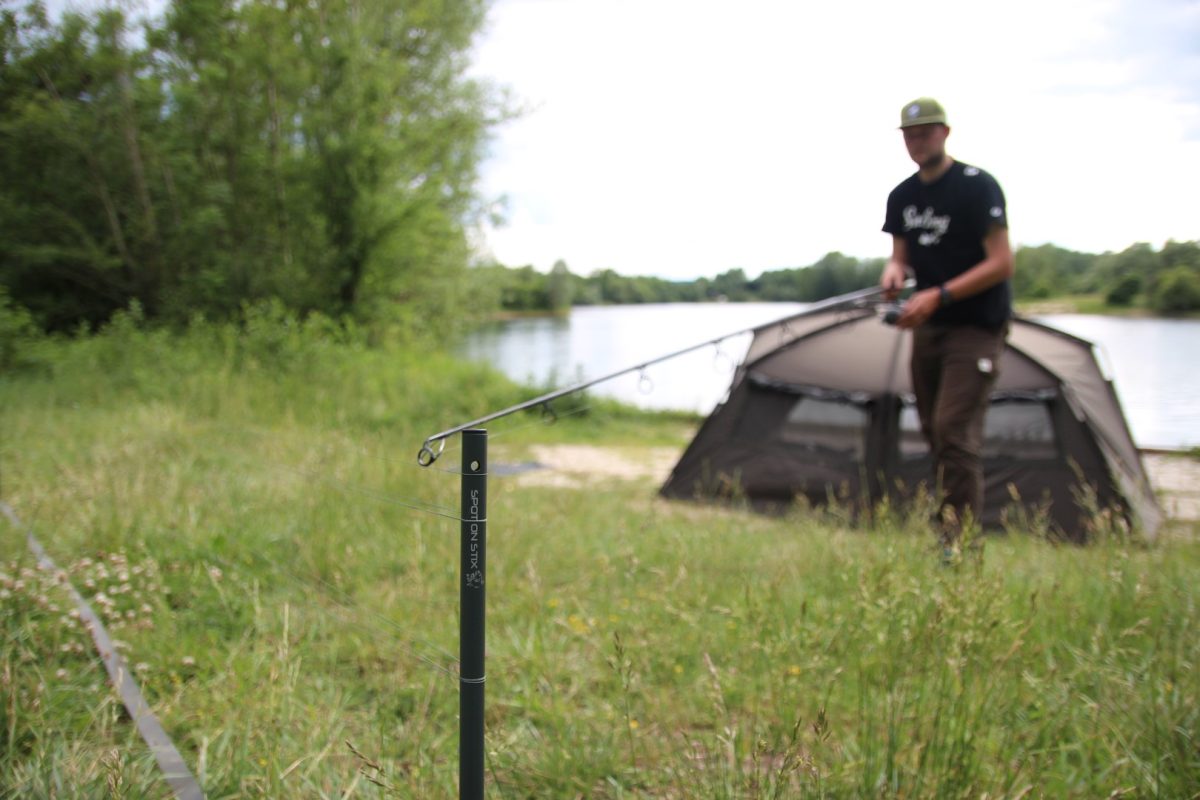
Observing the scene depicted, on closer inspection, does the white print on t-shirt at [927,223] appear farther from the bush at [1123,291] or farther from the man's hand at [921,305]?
the bush at [1123,291]

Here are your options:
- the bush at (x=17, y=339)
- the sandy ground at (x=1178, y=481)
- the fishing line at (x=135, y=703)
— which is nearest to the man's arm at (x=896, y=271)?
the fishing line at (x=135, y=703)

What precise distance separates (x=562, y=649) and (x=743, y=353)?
3761 mm

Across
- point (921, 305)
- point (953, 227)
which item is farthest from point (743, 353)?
point (953, 227)

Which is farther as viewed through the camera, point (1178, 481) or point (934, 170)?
point (1178, 481)

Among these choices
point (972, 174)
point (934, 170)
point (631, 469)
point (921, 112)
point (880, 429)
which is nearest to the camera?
point (921, 112)

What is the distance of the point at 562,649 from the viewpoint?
2.69m

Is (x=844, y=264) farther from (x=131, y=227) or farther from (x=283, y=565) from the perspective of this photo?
(x=131, y=227)

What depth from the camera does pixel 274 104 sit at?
37.3 ft

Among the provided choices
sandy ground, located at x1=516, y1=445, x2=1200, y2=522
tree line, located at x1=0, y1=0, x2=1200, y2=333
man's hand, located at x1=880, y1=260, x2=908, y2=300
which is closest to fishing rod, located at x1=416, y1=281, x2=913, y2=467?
Result: man's hand, located at x1=880, y1=260, x2=908, y2=300

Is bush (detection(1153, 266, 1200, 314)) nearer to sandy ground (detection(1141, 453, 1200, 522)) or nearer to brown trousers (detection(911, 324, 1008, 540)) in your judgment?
brown trousers (detection(911, 324, 1008, 540))

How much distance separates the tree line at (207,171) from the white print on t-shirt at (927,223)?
9442mm

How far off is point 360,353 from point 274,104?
13.1 feet

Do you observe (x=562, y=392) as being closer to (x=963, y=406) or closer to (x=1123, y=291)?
(x=1123, y=291)

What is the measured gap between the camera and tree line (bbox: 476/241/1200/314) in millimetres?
2045
